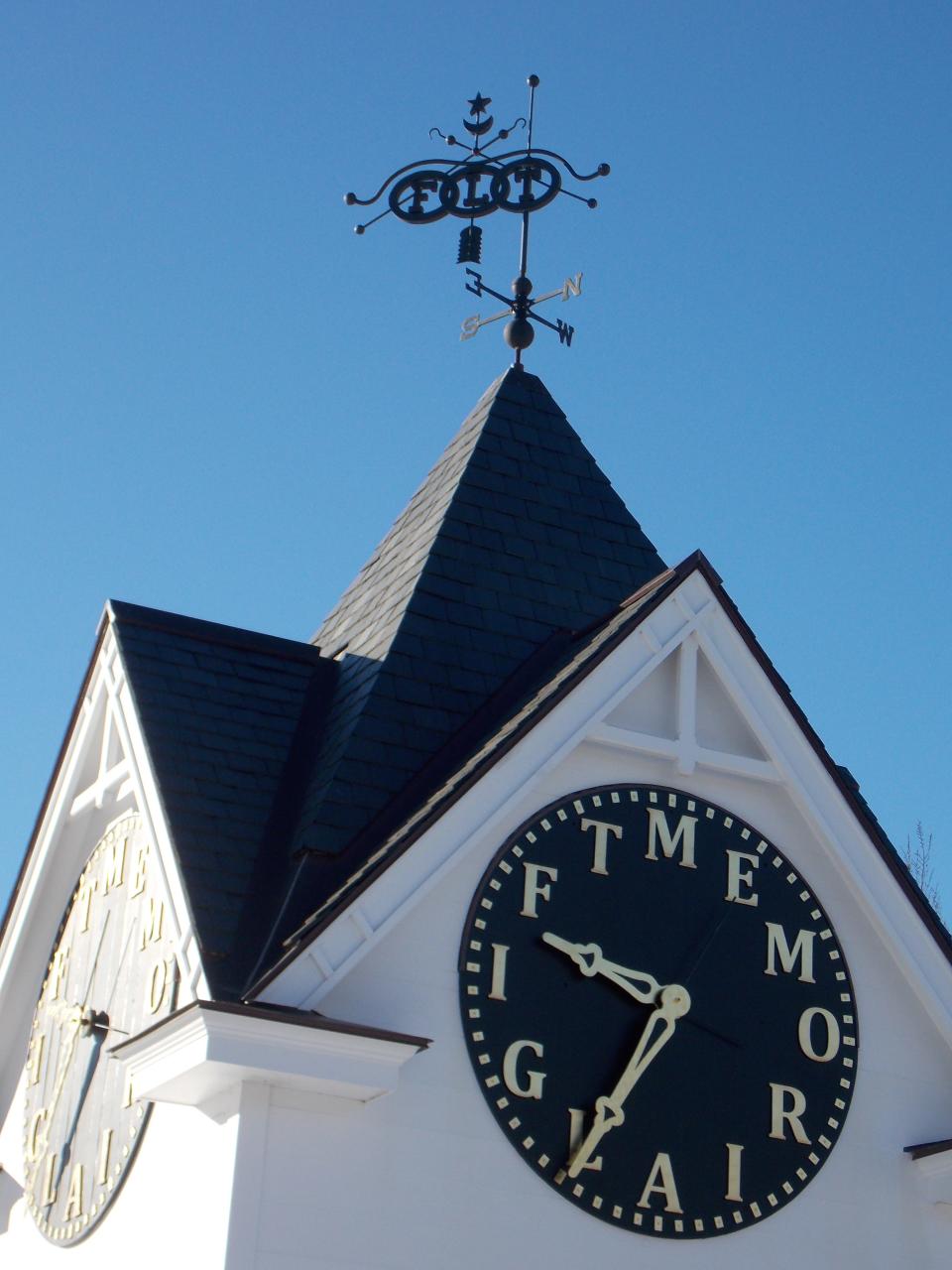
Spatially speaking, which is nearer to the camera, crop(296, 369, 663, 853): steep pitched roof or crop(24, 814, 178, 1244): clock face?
crop(24, 814, 178, 1244): clock face

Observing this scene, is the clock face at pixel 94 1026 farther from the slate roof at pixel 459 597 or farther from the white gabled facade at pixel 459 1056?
the slate roof at pixel 459 597

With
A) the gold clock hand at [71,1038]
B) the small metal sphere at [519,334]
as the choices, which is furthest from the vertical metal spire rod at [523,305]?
the gold clock hand at [71,1038]

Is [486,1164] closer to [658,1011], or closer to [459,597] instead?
[658,1011]

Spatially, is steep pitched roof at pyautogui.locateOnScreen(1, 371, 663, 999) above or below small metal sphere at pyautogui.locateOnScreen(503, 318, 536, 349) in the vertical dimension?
below

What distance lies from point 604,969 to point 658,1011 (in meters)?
0.41

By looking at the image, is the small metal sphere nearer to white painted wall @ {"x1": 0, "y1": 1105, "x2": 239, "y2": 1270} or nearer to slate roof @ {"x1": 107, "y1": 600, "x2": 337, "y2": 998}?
slate roof @ {"x1": 107, "y1": 600, "x2": 337, "y2": 998}

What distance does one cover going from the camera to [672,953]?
12250 millimetres

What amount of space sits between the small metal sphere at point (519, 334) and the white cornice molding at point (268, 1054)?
709cm

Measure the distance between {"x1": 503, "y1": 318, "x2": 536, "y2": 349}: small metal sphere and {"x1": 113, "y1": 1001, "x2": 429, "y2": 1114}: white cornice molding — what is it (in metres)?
7.09

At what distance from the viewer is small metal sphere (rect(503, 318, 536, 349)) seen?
16.3m

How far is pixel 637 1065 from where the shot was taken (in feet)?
38.5

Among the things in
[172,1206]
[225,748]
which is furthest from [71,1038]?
[172,1206]

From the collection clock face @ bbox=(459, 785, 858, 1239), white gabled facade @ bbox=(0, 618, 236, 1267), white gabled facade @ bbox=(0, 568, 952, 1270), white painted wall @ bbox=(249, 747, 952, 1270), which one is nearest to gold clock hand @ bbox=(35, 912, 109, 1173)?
white gabled facade @ bbox=(0, 618, 236, 1267)

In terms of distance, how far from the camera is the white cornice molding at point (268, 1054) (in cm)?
1045
